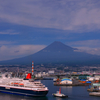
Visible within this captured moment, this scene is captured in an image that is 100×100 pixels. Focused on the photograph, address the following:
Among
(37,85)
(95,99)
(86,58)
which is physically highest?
(86,58)

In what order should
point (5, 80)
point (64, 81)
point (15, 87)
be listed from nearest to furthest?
point (15, 87) → point (5, 80) → point (64, 81)

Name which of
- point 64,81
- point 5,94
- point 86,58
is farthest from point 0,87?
point 86,58

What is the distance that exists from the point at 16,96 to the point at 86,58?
13425 cm

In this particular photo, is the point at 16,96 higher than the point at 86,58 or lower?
lower

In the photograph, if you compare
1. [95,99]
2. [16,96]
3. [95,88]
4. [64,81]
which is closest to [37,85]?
[16,96]

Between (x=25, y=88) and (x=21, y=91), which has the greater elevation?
(x=25, y=88)

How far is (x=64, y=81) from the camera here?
2669cm

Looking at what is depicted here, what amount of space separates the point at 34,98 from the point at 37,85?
1078 mm

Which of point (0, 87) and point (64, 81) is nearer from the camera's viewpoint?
point (0, 87)

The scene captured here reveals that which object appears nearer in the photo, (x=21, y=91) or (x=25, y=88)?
(x=25, y=88)

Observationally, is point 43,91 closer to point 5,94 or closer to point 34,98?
point 34,98

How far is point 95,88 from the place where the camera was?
1870cm

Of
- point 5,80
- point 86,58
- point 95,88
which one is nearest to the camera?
point 5,80

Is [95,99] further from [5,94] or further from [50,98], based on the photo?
[5,94]
